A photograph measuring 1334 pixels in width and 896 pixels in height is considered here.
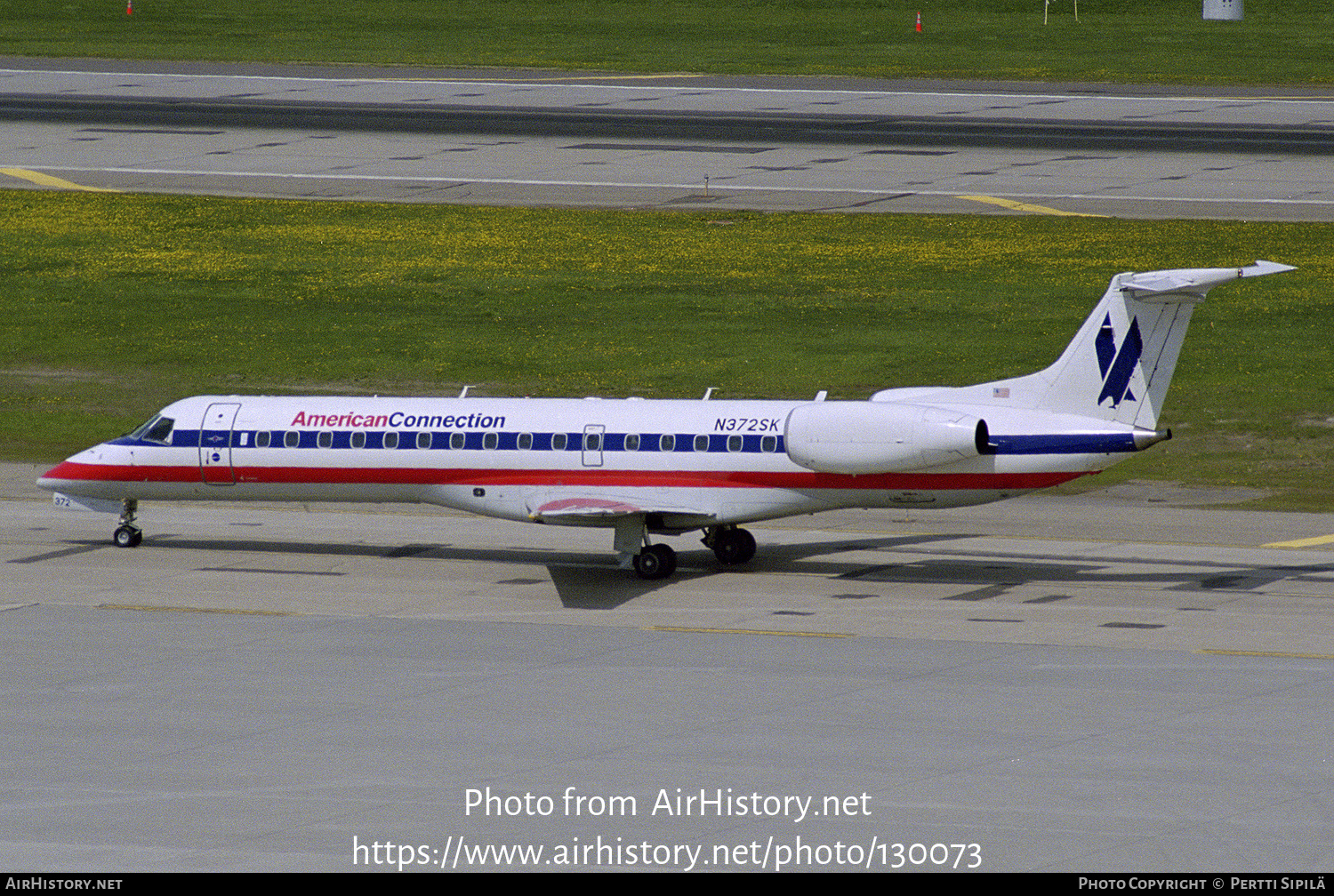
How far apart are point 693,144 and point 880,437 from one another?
47.7 meters

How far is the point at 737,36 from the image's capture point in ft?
377

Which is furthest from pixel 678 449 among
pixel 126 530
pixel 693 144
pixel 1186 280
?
pixel 693 144

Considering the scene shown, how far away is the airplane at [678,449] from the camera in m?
33.7

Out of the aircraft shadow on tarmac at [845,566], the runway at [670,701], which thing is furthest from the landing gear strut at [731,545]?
the runway at [670,701]

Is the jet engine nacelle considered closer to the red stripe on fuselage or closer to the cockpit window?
the red stripe on fuselage

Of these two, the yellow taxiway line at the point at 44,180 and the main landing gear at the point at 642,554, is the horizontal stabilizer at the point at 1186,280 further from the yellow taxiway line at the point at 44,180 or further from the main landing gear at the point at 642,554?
the yellow taxiway line at the point at 44,180

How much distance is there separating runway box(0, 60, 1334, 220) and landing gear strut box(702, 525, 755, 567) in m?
34.0

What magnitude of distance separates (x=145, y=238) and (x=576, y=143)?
17924mm

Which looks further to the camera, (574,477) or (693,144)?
(693,144)

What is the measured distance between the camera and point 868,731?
82.9 ft

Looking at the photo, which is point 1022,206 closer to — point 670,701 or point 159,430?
point 159,430

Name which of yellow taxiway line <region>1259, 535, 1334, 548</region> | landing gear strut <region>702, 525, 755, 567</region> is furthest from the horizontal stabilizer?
landing gear strut <region>702, 525, 755, 567</region>

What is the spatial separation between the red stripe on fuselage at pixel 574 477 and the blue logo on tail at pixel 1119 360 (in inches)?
58.6

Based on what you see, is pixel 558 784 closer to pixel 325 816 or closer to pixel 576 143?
pixel 325 816
